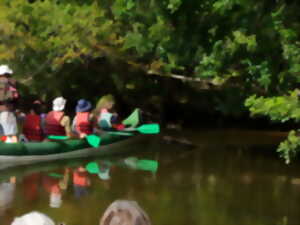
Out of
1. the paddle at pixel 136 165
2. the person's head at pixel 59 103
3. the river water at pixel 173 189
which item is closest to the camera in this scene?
the river water at pixel 173 189

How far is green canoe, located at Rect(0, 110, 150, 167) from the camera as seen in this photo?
11.0 m

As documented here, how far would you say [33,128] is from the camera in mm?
12195

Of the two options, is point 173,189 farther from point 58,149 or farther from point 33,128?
point 33,128

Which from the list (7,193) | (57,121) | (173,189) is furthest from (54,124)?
(173,189)

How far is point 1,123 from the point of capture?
11.3 m

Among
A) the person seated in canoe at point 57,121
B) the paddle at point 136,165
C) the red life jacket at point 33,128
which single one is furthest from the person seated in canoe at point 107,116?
the red life jacket at point 33,128

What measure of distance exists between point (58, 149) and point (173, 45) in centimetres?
376

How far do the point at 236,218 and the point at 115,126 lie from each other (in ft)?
25.0

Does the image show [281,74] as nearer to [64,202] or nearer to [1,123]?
[64,202]

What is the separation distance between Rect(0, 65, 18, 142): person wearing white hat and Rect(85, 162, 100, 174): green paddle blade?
1829 millimetres

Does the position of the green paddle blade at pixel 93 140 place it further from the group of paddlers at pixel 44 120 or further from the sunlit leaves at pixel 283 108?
the sunlit leaves at pixel 283 108

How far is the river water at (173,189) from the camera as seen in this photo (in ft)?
23.7

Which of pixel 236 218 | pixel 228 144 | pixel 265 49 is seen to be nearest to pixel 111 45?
pixel 228 144

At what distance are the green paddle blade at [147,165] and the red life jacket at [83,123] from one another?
5.61ft
